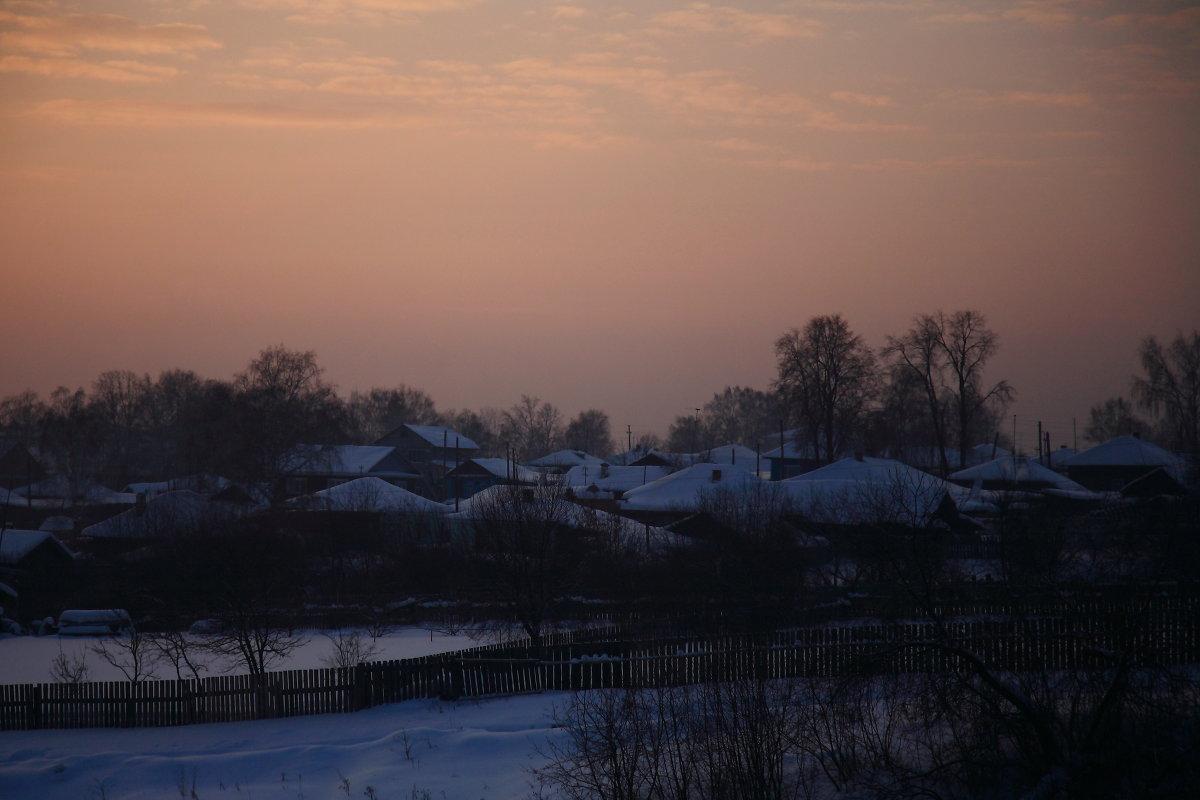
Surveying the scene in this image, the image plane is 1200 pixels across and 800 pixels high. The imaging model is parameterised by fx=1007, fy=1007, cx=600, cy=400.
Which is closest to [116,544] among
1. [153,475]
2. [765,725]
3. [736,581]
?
[736,581]

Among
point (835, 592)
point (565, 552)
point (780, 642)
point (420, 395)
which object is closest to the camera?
point (780, 642)

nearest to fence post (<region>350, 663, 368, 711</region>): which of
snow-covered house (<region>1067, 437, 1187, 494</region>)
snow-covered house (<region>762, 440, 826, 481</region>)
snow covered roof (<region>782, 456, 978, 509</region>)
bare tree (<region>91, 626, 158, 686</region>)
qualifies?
bare tree (<region>91, 626, 158, 686</region>)

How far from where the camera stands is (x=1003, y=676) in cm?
1159

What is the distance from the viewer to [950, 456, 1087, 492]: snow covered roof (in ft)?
219

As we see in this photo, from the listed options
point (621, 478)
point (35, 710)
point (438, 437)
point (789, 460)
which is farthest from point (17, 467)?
point (35, 710)

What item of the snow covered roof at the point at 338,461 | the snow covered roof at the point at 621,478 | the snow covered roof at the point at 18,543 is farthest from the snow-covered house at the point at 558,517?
the snow covered roof at the point at 621,478

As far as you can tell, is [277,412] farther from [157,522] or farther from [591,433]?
[591,433]

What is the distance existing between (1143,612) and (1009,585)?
1813 mm

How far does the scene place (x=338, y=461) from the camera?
235ft

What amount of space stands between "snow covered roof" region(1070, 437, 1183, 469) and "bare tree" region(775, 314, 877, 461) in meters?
16.6

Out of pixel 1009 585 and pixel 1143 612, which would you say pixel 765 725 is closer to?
pixel 1009 585

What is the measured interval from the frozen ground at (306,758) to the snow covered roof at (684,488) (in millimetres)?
31559

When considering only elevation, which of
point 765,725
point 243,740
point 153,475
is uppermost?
point 153,475

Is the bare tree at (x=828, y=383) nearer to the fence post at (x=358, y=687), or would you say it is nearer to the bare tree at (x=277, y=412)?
the bare tree at (x=277, y=412)
